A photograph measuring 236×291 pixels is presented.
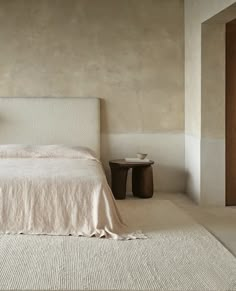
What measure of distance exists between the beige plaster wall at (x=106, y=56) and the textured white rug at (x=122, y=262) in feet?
7.30

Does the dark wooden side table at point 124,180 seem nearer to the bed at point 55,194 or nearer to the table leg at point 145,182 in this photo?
the table leg at point 145,182

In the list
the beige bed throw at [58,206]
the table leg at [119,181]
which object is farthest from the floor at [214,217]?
the beige bed throw at [58,206]

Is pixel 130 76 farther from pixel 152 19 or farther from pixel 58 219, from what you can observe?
pixel 58 219

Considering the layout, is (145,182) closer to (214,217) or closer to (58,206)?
(214,217)

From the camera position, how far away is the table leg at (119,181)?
20.4ft

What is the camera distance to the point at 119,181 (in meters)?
6.23

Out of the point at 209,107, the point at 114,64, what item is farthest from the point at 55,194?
the point at 114,64

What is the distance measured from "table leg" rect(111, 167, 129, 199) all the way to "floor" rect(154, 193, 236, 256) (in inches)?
16.7

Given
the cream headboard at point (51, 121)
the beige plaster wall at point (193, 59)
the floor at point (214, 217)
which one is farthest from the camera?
the cream headboard at point (51, 121)

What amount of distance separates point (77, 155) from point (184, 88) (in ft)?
5.77

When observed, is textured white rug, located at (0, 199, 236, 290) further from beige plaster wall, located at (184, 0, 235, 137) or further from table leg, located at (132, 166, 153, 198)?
beige plaster wall, located at (184, 0, 235, 137)

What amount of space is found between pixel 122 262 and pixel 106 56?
11.3 ft

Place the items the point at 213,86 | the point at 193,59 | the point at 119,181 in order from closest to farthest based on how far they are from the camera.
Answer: the point at 213,86 → the point at 193,59 → the point at 119,181

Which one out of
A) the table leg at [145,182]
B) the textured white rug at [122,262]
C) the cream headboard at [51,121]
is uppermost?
the cream headboard at [51,121]
